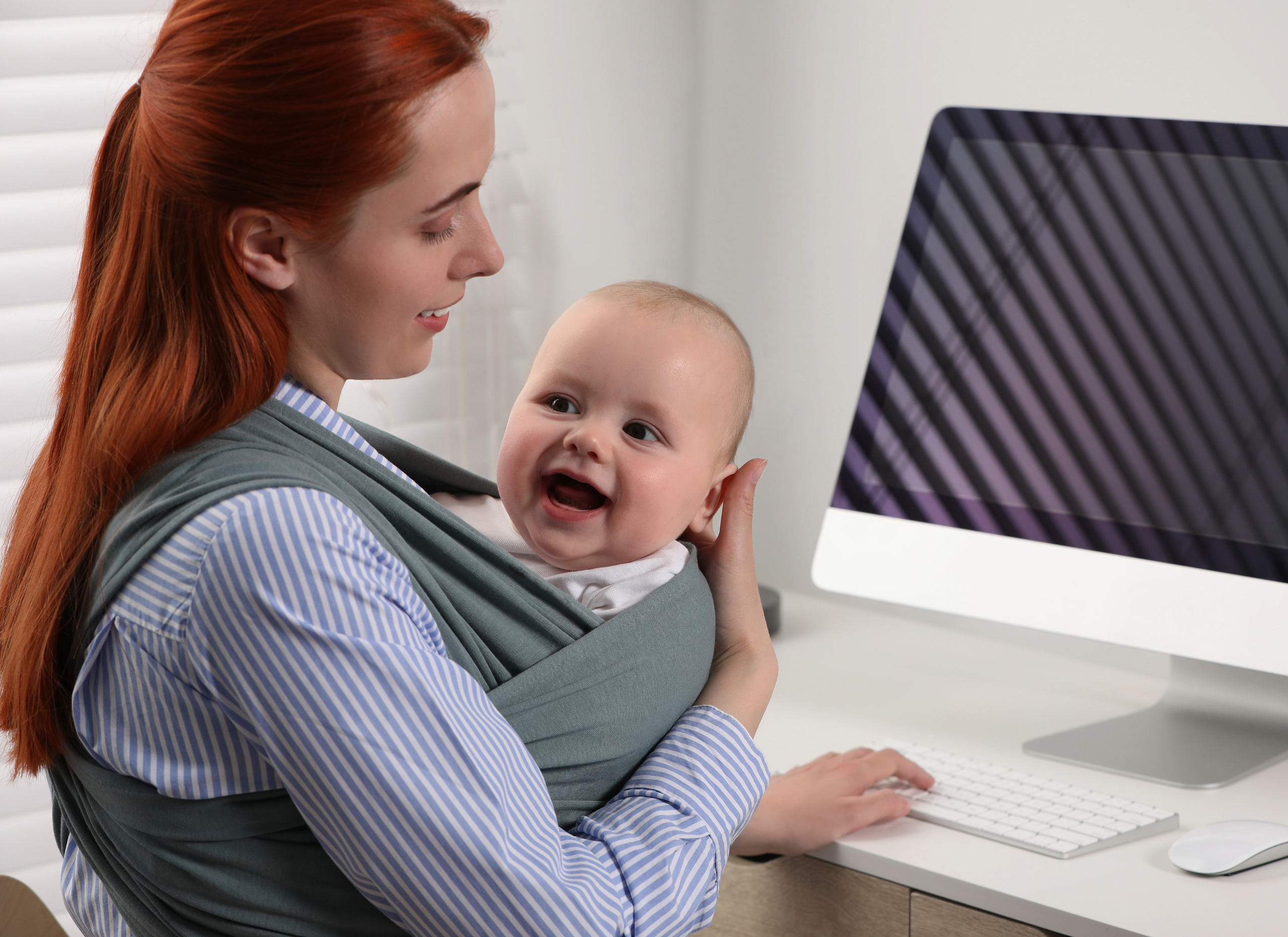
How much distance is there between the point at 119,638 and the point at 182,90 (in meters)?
0.31

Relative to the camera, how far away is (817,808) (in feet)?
3.53

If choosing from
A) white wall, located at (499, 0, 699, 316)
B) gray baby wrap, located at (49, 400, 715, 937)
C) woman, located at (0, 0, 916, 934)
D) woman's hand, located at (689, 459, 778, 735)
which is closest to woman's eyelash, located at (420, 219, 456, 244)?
woman, located at (0, 0, 916, 934)

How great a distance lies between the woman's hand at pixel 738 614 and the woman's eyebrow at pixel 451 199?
0.36 meters

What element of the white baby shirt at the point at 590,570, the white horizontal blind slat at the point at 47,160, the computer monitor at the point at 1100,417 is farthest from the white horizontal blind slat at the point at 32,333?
the computer monitor at the point at 1100,417

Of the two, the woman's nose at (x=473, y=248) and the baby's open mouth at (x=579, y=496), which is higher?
the woman's nose at (x=473, y=248)

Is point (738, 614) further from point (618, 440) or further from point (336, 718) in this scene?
point (336, 718)

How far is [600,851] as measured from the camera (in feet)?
2.53

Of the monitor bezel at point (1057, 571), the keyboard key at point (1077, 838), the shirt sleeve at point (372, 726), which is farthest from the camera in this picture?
the monitor bezel at point (1057, 571)

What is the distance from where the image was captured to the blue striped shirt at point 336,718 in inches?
25.6

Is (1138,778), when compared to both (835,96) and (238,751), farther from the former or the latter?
(835,96)

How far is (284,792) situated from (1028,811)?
690 mm

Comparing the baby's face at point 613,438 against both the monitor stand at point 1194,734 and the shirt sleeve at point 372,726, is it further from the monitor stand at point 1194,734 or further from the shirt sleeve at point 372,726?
the monitor stand at point 1194,734

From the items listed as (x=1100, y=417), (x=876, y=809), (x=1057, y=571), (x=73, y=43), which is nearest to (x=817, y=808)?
(x=876, y=809)

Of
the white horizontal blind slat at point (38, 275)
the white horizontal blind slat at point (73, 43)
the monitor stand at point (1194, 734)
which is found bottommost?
the monitor stand at point (1194, 734)
